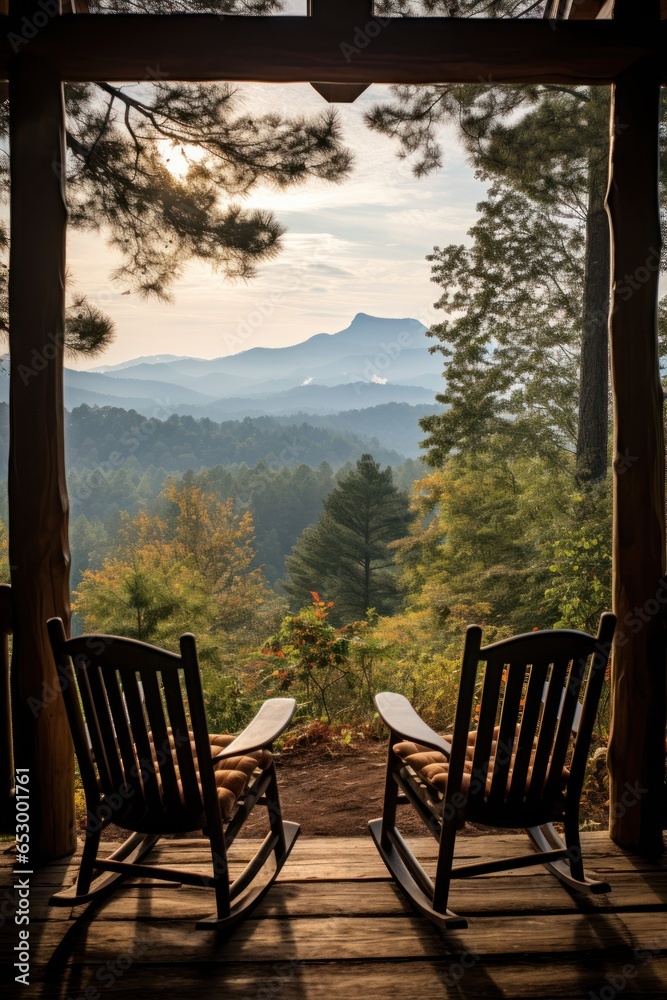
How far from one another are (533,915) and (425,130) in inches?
166

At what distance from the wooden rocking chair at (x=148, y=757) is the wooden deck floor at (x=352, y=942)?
97 millimetres

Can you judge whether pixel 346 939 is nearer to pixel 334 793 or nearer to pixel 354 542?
pixel 334 793

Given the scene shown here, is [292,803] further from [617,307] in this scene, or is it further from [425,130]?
[425,130]

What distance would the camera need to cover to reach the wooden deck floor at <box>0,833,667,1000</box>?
69.2 inches

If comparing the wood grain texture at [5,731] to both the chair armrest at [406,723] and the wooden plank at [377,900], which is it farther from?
the chair armrest at [406,723]

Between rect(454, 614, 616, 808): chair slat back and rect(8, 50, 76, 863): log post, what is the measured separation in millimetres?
1388

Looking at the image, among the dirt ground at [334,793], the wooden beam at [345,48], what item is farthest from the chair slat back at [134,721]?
the wooden beam at [345,48]

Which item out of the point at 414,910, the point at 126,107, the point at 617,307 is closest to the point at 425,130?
the point at 126,107

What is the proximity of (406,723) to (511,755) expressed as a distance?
31cm

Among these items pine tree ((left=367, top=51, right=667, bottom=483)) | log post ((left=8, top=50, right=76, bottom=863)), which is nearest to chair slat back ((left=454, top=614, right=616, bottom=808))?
log post ((left=8, top=50, right=76, bottom=863))

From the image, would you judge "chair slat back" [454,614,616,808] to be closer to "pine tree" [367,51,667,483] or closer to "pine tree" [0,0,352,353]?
"pine tree" [0,0,352,353]

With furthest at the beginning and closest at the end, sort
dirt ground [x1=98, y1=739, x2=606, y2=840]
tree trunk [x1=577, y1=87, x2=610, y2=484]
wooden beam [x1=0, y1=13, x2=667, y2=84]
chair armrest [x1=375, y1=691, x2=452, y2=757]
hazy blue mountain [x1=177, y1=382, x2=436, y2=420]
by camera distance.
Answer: hazy blue mountain [x1=177, y1=382, x2=436, y2=420], tree trunk [x1=577, y1=87, x2=610, y2=484], dirt ground [x1=98, y1=739, x2=606, y2=840], wooden beam [x1=0, y1=13, x2=667, y2=84], chair armrest [x1=375, y1=691, x2=452, y2=757]

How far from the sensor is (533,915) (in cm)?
204

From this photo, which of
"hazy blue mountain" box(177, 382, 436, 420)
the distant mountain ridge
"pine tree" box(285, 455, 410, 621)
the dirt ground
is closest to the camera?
the dirt ground
